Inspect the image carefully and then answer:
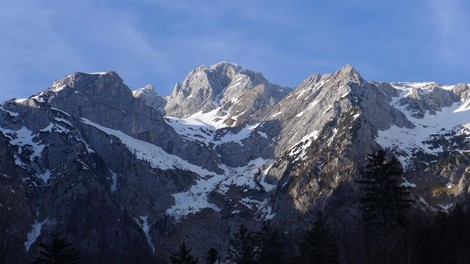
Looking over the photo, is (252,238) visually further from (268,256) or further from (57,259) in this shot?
(57,259)

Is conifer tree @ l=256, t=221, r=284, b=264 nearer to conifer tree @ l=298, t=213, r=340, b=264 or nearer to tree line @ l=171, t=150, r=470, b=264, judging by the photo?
tree line @ l=171, t=150, r=470, b=264

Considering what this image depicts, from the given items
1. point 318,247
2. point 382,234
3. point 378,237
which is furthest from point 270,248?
point 382,234

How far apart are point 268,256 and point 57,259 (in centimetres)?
3081

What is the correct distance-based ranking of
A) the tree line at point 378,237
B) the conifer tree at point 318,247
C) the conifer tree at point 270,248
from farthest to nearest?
the conifer tree at point 270,248 < the conifer tree at point 318,247 < the tree line at point 378,237

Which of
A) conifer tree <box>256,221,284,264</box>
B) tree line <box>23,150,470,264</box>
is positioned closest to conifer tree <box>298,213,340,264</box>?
tree line <box>23,150,470,264</box>

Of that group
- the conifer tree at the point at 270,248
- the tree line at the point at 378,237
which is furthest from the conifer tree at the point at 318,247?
the conifer tree at the point at 270,248

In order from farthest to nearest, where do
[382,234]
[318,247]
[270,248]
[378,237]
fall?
1. [378,237]
2. [270,248]
3. [318,247]
4. [382,234]

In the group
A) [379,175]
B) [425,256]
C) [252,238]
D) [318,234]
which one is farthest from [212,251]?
[379,175]

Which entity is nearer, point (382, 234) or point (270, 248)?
point (382, 234)

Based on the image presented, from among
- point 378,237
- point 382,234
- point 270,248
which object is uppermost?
point 378,237

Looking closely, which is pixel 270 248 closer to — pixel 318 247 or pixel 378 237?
pixel 318 247

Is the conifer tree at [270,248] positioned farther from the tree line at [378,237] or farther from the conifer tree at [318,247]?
the conifer tree at [318,247]

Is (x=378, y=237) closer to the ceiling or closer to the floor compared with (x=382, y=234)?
closer to the ceiling

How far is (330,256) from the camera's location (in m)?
78.4
